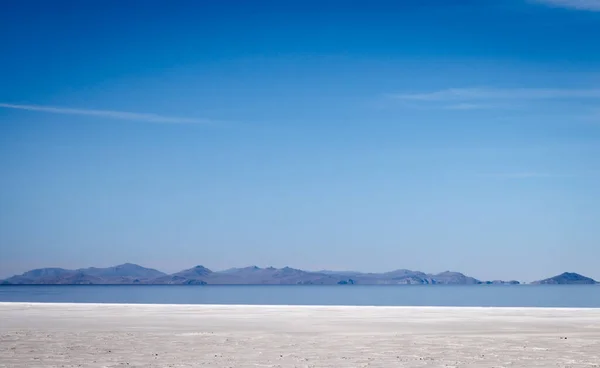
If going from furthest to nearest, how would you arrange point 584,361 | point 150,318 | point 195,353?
point 150,318, point 195,353, point 584,361

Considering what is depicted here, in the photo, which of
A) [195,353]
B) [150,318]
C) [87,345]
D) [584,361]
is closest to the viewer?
[584,361]

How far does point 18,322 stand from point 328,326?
13367 mm

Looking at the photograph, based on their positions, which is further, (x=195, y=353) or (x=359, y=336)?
(x=359, y=336)

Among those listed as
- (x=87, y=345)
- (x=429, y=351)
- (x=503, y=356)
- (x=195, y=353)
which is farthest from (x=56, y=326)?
(x=503, y=356)

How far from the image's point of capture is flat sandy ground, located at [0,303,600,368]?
60.3 ft

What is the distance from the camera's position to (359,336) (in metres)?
26.1

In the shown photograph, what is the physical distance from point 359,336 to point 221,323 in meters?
9.32

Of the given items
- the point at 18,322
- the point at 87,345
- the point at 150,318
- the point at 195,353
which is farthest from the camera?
the point at 150,318

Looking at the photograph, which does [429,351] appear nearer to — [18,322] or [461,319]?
[461,319]

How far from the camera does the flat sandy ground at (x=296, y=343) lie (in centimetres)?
1839

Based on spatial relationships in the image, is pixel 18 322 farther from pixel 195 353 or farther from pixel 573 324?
pixel 573 324

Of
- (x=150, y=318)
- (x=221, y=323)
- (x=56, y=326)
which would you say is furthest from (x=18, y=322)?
(x=221, y=323)

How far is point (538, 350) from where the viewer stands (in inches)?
829

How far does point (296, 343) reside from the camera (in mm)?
23172
